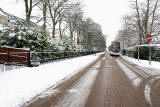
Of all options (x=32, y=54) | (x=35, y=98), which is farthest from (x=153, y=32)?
(x=35, y=98)

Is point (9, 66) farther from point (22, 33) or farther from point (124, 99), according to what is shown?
point (124, 99)

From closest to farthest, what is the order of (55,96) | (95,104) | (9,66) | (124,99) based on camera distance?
(95,104), (124,99), (55,96), (9,66)

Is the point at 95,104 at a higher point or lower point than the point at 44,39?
lower

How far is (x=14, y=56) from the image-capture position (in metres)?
9.70

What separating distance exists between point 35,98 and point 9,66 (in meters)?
5.95

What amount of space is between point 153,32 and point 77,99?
25.4 meters

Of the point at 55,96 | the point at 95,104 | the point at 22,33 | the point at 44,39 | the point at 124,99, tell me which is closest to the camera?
the point at 95,104

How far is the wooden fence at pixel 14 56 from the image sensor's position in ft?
30.1

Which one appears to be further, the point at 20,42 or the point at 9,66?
the point at 20,42

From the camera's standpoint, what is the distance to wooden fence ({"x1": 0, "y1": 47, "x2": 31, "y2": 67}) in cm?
918

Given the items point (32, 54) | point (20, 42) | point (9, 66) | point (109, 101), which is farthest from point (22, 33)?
point (109, 101)

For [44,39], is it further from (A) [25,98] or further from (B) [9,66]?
(A) [25,98]

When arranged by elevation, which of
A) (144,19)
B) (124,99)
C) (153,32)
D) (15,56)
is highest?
(144,19)

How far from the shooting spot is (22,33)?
36.8 feet
